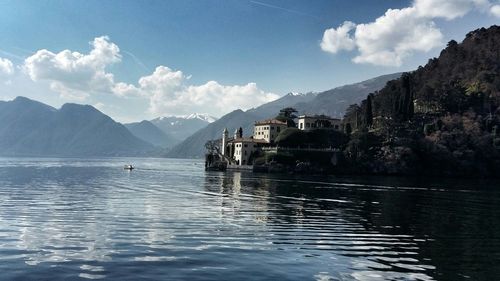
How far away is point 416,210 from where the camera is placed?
181 ft

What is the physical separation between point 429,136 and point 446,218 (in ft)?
413

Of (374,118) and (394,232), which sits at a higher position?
(374,118)

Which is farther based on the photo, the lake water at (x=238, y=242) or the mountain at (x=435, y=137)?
the mountain at (x=435, y=137)

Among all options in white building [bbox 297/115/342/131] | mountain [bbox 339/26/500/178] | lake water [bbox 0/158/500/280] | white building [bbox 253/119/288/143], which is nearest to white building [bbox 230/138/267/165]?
white building [bbox 253/119/288/143]

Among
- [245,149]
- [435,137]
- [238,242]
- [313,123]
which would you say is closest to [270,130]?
[245,149]

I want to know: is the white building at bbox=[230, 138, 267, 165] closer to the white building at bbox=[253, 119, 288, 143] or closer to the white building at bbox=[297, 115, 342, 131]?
the white building at bbox=[253, 119, 288, 143]

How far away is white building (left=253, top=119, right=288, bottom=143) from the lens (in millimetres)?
187762

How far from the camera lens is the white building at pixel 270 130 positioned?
18776cm

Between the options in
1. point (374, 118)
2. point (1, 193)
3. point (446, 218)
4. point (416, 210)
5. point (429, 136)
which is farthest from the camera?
point (374, 118)

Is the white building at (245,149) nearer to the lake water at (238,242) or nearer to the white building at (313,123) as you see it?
the white building at (313,123)

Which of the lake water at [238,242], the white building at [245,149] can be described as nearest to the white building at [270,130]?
the white building at [245,149]

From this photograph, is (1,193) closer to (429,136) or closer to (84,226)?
(84,226)

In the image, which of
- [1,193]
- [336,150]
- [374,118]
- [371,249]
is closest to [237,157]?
[336,150]

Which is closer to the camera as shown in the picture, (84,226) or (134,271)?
(134,271)
